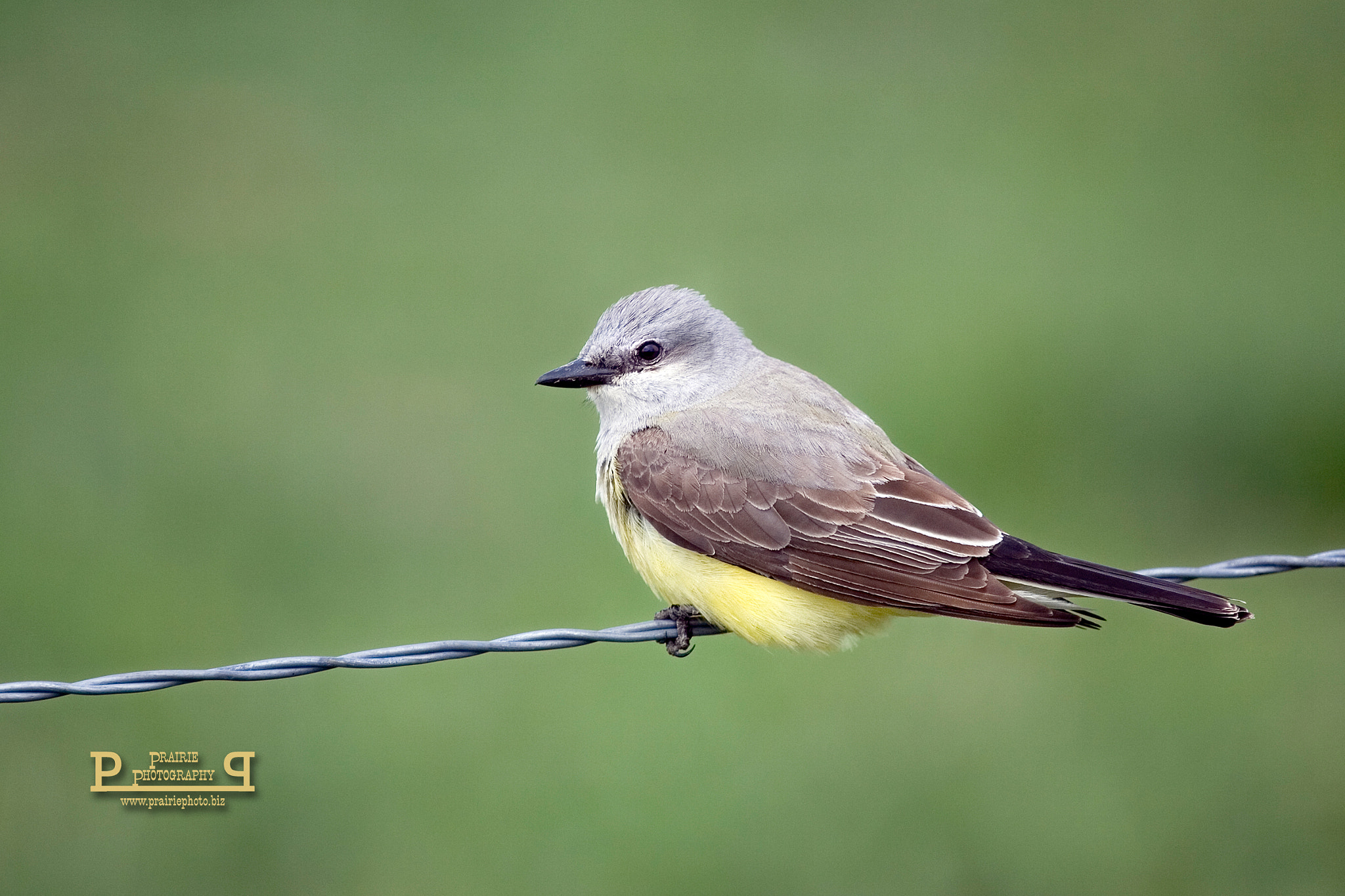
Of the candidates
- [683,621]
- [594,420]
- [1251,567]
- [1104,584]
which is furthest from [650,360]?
[594,420]

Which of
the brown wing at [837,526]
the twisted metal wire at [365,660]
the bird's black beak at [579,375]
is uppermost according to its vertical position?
the bird's black beak at [579,375]

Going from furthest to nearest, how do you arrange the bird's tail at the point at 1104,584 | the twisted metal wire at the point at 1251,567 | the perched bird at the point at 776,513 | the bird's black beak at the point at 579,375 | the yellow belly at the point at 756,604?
the bird's black beak at the point at 579,375, the yellow belly at the point at 756,604, the perched bird at the point at 776,513, the twisted metal wire at the point at 1251,567, the bird's tail at the point at 1104,584

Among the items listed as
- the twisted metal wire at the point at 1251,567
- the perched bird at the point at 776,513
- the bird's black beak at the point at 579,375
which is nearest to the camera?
the twisted metal wire at the point at 1251,567

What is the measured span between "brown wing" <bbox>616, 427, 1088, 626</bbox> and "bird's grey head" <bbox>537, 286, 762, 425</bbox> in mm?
352

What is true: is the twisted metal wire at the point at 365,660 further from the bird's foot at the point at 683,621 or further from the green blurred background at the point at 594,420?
the green blurred background at the point at 594,420

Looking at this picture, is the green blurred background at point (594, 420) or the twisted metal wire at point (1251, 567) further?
the green blurred background at point (594, 420)

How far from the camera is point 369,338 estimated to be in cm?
875

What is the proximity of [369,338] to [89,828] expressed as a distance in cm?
422

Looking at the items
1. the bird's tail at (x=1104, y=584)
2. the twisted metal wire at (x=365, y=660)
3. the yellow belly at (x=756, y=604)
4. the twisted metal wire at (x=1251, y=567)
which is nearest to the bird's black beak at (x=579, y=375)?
the yellow belly at (x=756, y=604)

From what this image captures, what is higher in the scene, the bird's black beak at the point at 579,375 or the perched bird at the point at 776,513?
the bird's black beak at the point at 579,375

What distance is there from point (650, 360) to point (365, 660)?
1822 millimetres

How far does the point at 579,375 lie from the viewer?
475cm

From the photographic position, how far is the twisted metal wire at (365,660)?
11.0 feet

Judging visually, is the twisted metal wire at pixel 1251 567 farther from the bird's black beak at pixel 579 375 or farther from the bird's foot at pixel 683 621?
the bird's black beak at pixel 579 375
